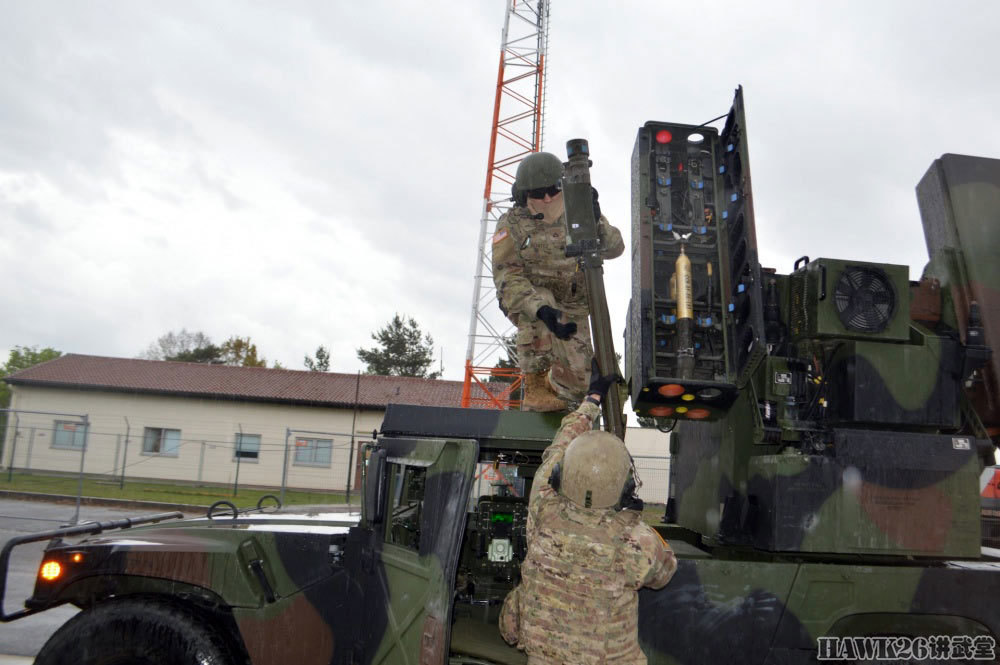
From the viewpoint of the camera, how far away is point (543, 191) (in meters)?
4.54

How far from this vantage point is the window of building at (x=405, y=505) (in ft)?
11.9

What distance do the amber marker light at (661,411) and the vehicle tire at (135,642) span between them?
242 cm

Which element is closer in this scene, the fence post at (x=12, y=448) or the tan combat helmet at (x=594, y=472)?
the tan combat helmet at (x=594, y=472)

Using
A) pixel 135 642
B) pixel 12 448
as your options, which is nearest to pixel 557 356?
pixel 135 642

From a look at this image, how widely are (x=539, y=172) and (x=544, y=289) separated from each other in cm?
69

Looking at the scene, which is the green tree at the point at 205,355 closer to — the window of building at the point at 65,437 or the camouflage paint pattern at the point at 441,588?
the window of building at the point at 65,437

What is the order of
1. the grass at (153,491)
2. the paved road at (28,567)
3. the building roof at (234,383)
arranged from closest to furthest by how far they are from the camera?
1. the paved road at (28,567)
2. the grass at (153,491)
3. the building roof at (234,383)

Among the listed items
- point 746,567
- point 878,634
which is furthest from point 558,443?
point 878,634

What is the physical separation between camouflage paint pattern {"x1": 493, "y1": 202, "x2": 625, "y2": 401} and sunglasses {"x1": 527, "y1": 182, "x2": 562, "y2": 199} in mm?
104

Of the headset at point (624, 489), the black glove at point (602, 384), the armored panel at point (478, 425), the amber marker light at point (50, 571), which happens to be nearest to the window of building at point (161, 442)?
the amber marker light at point (50, 571)

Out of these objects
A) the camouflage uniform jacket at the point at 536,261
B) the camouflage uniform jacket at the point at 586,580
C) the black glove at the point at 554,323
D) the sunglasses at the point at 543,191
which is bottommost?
the camouflage uniform jacket at the point at 586,580

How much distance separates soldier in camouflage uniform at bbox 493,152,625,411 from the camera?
4352 mm

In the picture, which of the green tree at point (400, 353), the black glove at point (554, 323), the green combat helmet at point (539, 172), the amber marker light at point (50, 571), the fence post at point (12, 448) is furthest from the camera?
the green tree at point (400, 353)

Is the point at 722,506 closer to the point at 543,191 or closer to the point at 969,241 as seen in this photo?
the point at 969,241
